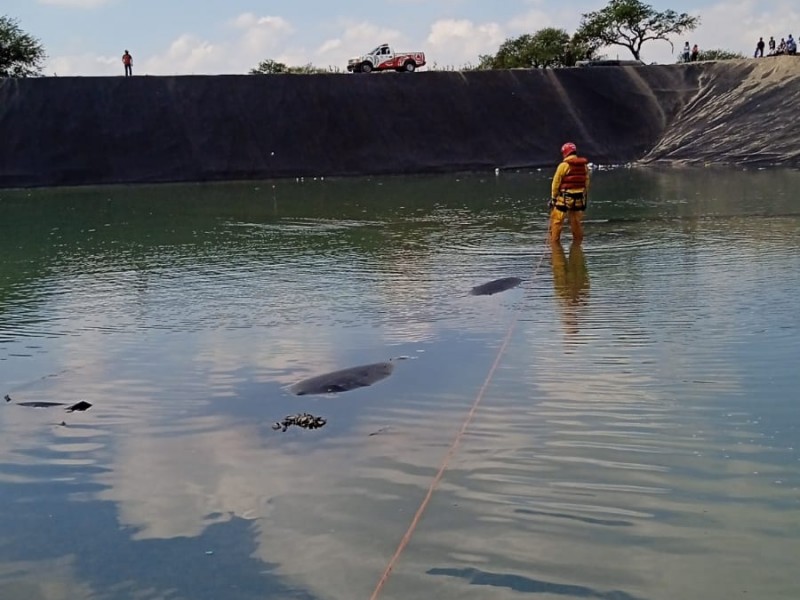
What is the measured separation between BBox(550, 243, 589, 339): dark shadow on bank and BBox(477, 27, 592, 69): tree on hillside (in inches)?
1987

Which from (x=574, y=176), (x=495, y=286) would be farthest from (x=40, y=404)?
(x=574, y=176)

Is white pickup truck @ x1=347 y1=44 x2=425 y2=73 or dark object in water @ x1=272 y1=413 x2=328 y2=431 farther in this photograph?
white pickup truck @ x1=347 y1=44 x2=425 y2=73

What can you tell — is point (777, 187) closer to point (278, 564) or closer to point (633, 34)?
point (278, 564)

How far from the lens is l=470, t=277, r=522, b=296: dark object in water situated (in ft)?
40.2

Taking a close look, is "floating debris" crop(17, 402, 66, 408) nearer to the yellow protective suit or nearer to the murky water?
the murky water

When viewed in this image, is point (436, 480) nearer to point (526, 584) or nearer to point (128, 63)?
point (526, 584)

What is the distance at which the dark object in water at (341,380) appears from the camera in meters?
8.35

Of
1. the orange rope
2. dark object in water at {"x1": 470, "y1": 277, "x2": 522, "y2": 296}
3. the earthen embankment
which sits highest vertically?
the earthen embankment

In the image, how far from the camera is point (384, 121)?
4506 centimetres

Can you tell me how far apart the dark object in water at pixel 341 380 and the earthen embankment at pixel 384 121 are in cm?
3233

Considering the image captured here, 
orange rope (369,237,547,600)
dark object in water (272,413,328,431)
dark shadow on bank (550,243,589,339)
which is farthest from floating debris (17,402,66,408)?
dark shadow on bank (550,243,589,339)

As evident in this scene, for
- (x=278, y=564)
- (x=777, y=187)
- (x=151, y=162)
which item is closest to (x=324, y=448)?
(x=278, y=564)

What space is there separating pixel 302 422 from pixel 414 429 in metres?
0.86

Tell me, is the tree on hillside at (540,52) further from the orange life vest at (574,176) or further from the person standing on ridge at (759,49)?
the orange life vest at (574,176)
